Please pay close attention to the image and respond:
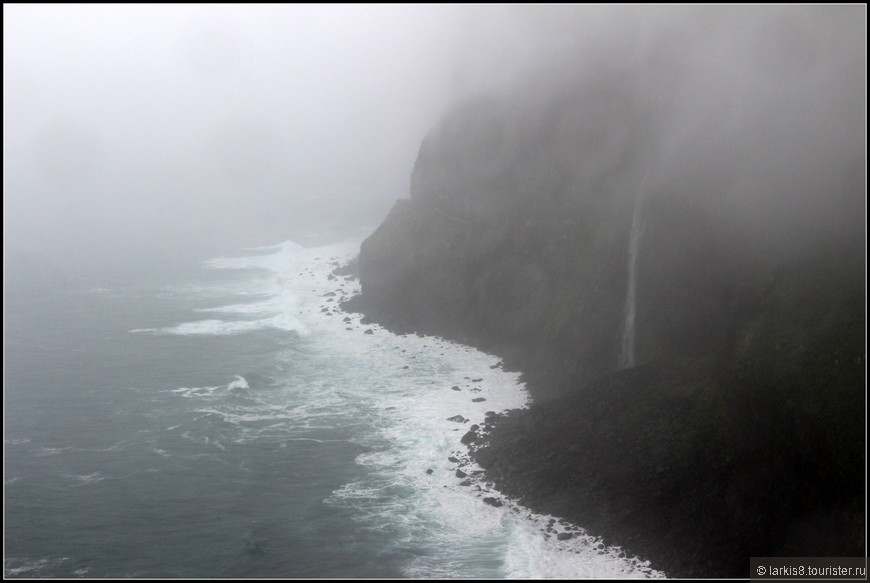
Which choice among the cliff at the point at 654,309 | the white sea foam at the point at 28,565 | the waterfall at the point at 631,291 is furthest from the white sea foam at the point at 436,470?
the white sea foam at the point at 28,565

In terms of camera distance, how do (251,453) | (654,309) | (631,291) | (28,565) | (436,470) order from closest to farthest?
(28,565) → (436,470) → (251,453) → (654,309) → (631,291)

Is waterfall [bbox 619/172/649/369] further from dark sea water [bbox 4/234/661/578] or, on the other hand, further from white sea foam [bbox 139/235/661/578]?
dark sea water [bbox 4/234/661/578]

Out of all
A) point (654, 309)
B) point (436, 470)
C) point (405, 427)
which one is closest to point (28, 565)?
point (436, 470)

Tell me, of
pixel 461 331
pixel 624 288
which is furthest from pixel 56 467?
pixel 624 288

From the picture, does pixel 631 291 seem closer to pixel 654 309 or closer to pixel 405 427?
pixel 654 309

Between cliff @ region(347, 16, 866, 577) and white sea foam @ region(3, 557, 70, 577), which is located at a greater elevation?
cliff @ region(347, 16, 866, 577)

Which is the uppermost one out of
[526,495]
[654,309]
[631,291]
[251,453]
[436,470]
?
[631,291]

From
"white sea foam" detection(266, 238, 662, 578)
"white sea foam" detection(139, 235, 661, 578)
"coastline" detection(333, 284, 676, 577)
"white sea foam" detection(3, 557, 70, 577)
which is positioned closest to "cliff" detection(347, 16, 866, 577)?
"coastline" detection(333, 284, 676, 577)
